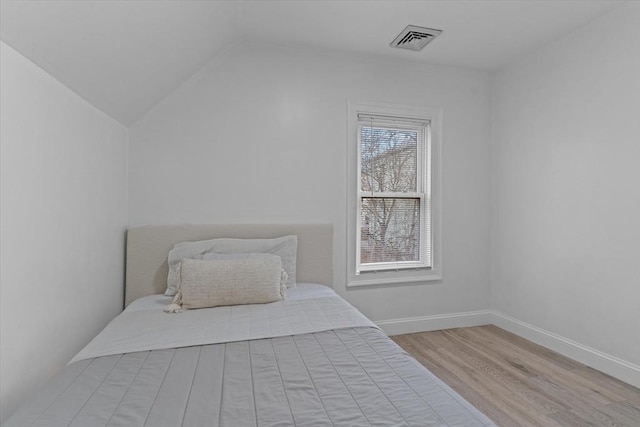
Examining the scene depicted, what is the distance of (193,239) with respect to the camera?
2557mm

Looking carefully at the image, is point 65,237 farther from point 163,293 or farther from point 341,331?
point 341,331

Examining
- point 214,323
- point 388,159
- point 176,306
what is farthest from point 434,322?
point 176,306

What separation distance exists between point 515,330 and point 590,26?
2.59 m

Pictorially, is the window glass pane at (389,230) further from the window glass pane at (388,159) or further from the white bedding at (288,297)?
the white bedding at (288,297)

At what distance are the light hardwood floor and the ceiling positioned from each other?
2.57 m

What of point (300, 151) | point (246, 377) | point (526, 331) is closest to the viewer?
point (246, 377)

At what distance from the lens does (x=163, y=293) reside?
2.47m

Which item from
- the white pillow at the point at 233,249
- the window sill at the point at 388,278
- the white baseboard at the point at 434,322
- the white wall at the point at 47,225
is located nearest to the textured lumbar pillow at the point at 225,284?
the white pillow at the point at 233,249

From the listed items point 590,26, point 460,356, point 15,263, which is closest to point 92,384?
point 15,263

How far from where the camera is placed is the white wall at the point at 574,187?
7.48 feet

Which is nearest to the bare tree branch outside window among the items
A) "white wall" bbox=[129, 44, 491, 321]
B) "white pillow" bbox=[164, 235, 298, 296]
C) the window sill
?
the window sill

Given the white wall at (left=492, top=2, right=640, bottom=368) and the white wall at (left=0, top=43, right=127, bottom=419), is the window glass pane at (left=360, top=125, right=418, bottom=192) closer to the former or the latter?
the white wall at (left=492, top=2, right=640, bottom=368)

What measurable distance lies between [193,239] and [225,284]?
712mm

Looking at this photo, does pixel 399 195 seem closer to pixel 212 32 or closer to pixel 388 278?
pixel 388 278
